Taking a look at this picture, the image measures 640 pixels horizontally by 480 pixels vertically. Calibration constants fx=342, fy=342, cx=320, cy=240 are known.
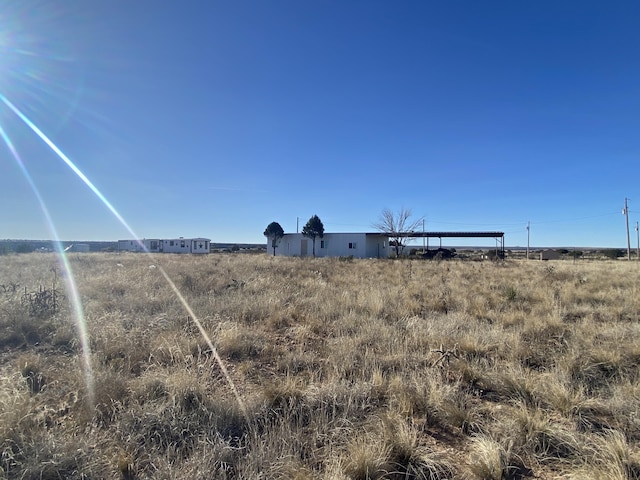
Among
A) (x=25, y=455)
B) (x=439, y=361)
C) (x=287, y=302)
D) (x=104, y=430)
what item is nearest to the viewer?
(x=25, y=455)

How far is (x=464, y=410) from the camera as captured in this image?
122 inches

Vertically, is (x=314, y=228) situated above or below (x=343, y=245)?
above

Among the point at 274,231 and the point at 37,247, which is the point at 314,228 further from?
the point at 37,247

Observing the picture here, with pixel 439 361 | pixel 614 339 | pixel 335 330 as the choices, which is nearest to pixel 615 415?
pixel 439 361

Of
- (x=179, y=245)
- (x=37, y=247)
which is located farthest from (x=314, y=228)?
(x=37, y=247)

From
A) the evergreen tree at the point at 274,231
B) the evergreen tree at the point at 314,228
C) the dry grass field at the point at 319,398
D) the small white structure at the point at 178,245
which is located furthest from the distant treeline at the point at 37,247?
the dry grass field at the point at 319,398

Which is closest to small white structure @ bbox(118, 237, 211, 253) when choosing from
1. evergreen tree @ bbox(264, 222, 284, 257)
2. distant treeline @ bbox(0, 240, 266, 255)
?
distant treeline @ bbox(0, 240, 266, 255)

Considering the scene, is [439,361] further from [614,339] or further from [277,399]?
[614,339]

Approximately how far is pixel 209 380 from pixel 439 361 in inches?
107

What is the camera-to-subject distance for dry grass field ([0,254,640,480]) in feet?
7.82

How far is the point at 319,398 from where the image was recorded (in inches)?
130

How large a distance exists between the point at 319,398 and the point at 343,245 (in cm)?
4095

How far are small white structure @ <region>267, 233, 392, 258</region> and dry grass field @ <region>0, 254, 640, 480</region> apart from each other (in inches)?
1442

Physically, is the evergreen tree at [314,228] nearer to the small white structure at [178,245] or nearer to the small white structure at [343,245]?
the small white structure at [343,245]
